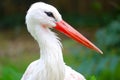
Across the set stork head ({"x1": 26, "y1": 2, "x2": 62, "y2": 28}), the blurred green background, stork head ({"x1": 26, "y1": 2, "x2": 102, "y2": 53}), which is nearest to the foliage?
the blurred green background

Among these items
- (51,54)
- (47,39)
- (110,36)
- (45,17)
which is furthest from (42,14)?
(110,36)

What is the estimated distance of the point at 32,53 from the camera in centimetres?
1036

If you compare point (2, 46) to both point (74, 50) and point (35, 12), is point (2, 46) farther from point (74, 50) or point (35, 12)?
point (35, 12)

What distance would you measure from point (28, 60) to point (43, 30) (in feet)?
18.0

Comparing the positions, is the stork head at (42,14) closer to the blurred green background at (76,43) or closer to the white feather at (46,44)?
the white feather at (46,44)

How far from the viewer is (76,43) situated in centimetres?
980

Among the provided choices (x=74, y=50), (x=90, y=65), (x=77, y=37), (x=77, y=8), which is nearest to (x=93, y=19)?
(x=77, y=8)

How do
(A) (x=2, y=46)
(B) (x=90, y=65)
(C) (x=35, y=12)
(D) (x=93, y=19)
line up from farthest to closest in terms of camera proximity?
1. (D) (x=93, y=19)
2. (A) (x=2, y=46)
3. (B) (x=90, y=65)
4. (C) (x=35, y=12)

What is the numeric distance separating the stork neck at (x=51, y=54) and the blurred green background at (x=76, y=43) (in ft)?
4.28

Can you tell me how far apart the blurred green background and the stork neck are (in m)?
1.31

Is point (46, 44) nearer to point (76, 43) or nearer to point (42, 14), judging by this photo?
point (42, 14)

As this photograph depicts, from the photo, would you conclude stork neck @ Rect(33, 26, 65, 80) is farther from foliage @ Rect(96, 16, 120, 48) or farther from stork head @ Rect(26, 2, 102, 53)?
foliage @ Rect(96, 16, 120, 48)

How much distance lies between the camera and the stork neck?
14.0 feet

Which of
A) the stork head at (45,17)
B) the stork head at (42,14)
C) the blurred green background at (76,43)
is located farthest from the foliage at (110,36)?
the stork head at (42,14)
